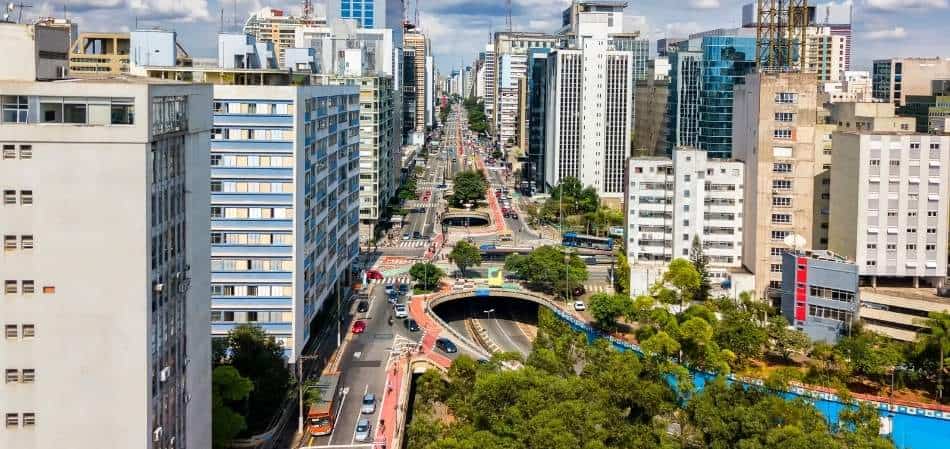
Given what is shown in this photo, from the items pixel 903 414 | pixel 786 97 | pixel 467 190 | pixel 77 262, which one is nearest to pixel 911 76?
pixel 467 190

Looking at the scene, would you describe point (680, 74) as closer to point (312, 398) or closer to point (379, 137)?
point (379, 137)

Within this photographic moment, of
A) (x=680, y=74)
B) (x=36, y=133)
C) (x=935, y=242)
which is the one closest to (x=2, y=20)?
(x=36, y=133)

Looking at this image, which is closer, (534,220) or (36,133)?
(36,133)

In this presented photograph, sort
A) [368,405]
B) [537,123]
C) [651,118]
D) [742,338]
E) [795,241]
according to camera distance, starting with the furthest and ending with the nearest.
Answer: [537,123] → [651,118] → [795,241] → [742,338] → [368,405]

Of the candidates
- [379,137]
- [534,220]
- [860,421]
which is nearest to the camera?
[860,421]

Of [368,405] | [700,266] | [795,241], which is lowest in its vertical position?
[368,405]

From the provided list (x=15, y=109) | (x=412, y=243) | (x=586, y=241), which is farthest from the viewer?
(x=412, y=243)

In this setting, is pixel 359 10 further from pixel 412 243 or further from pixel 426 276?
pixel 426 276
